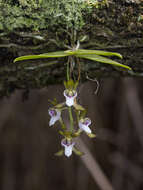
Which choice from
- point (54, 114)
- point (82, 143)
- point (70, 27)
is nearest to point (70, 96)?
point (54, 114)

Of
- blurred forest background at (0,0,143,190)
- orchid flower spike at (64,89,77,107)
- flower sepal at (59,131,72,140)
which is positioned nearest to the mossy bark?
orchid flower spike at (64,89,77,107)

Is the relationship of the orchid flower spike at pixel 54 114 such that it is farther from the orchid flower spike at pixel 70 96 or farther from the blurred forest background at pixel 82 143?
the blurred forest background at pixel 82 143

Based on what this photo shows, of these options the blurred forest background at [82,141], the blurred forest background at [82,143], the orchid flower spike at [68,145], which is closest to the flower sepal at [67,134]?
the orchid flower spike at [68,145]

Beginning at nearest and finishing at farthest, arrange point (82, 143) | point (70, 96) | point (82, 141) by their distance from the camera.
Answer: point (70, 96), point (82, 143), point (82, 141)

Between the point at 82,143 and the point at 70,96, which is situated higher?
the point at 70,96

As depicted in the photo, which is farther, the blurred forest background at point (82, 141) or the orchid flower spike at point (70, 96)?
the blurred forest background at point (82, 141)

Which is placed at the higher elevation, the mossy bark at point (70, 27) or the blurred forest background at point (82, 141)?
the mossy bark at point (70, 27)

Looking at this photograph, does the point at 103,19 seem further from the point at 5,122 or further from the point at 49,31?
the point at 5,122

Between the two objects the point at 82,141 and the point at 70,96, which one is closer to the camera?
the point at 70,96

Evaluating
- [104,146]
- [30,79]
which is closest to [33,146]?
[104,146]

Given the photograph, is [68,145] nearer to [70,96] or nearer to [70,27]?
[70,96]
